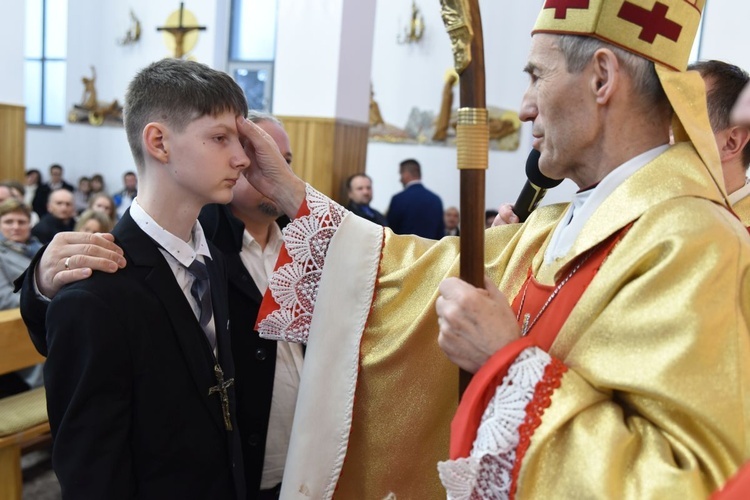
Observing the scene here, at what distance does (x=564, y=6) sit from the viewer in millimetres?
1329

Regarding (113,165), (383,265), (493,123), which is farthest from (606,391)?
(113,165)

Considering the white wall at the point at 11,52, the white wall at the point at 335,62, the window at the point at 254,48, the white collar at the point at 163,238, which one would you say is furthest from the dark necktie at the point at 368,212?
the white wall at the point at 11,52

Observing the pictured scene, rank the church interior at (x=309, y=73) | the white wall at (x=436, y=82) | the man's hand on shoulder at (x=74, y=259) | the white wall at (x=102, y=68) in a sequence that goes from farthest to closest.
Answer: the white wall at (x=102, y=68)
the white wall at (x=436, y=82)
the church interior at (x=309, y=73)
the man's hand on shoulder at (x=74, y=259)

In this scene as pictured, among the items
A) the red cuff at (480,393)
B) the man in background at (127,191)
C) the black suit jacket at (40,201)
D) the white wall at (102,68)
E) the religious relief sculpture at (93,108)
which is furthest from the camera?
the religious relief sculpture at (93,108)

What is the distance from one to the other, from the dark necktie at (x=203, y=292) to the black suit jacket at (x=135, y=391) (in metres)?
0.08

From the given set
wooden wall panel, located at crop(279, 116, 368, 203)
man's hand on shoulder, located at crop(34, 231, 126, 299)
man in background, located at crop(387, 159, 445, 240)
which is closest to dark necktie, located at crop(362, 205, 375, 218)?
wooden wall panel, located at crop(279, 116, 368, 203)

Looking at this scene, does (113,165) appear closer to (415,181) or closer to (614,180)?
(415,181)

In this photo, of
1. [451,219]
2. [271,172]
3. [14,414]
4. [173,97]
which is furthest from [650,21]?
[451,219]

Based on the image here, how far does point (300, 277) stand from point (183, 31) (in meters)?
9.53

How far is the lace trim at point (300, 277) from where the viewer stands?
1706 millimetres

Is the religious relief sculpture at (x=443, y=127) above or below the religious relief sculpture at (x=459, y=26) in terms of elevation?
above

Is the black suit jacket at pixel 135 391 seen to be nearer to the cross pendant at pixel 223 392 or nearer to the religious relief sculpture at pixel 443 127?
the cross pendant at pixel 223 392

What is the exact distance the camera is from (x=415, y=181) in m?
8.30

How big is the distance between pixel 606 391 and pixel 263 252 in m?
1.55
